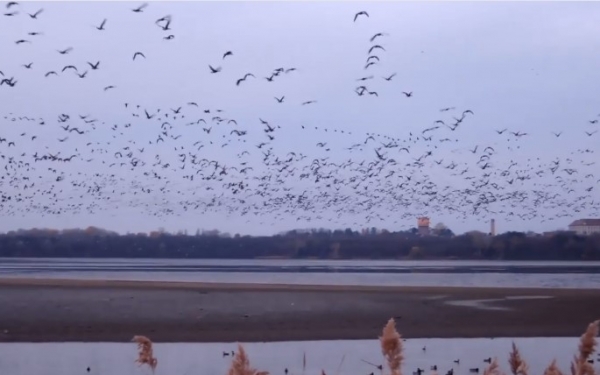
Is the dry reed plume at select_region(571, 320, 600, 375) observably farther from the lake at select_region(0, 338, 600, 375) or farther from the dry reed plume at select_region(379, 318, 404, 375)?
the lake at select_region(0, 338, 600, 375)

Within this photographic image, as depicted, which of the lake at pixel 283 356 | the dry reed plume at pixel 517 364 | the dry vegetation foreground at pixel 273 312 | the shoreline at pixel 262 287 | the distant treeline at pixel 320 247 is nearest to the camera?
the dry reed plume at pixel 517 364

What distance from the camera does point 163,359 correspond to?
19.8 meters

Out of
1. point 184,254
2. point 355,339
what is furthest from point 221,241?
point 355,339

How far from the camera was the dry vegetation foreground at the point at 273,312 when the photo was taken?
24984 mm

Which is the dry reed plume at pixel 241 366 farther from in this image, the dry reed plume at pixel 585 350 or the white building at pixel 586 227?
the white building at pixel 586 227

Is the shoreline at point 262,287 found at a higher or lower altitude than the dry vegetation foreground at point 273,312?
higher

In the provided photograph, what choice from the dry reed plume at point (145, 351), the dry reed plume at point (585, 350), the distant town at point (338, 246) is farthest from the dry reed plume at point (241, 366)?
the distant town at point (338, 246)

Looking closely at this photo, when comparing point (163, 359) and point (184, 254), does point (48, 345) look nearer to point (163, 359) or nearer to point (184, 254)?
point (163, 359)

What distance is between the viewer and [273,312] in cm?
2925

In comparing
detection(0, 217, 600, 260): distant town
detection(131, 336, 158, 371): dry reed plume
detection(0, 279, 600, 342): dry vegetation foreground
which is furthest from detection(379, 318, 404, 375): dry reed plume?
detection(0, 217, 600, 260): distant town

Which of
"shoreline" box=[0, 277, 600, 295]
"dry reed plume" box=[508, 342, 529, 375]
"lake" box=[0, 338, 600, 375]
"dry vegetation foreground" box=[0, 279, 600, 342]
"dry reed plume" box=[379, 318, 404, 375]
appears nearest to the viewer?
"dry reed plume" box=[379, 318, 404, 375]

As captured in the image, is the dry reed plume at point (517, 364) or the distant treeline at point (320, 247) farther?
the distant treeline at point (320, 247)

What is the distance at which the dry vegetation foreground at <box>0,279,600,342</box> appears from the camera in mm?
24984

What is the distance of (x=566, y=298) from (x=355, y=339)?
536 inches
